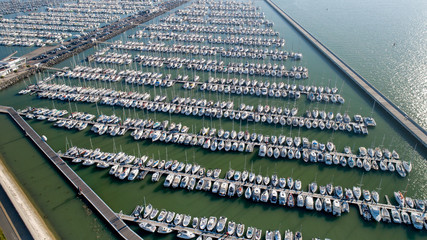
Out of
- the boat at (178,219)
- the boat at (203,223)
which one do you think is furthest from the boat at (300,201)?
the boat at (178,219)

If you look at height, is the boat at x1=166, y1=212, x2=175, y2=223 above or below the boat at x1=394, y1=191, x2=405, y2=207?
below

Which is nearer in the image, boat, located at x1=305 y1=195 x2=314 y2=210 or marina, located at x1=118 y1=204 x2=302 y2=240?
marina, located at x1=118 y1=204 x2=302 y2=240

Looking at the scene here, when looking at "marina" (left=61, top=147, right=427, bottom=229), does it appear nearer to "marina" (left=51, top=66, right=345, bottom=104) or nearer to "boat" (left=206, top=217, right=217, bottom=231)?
"boat" (left=206, top=217, right=217, bottom=231)

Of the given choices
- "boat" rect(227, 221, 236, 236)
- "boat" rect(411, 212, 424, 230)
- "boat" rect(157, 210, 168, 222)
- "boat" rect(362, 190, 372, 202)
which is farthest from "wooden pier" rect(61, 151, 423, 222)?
"boat" rect(227, 221, 236, 236)

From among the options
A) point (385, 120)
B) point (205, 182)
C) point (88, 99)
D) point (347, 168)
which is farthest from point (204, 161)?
point (385, 120)

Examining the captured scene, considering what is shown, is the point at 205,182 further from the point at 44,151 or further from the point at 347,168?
the point at 44,151

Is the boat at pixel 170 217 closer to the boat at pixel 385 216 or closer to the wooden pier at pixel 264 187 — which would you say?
the wooden pier at pixel 264 187
